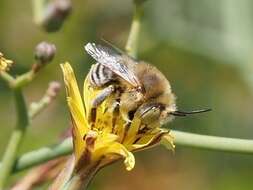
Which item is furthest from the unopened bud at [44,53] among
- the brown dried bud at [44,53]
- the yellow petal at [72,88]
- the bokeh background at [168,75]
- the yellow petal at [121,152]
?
the bokeh background at [168,75]

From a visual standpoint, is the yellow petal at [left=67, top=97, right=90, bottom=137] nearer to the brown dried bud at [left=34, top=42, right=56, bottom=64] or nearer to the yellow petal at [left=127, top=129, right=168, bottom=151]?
the yellow petal at [left=127, top=129, right=168, bottom=151]

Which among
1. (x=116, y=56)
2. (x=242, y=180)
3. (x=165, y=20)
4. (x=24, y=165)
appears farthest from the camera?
(x=242, y=180)

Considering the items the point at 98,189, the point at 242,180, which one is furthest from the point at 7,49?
the point at 242,180

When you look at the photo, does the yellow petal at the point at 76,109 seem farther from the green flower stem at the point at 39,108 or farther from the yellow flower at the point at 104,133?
the green flower stem at the point at 39,108

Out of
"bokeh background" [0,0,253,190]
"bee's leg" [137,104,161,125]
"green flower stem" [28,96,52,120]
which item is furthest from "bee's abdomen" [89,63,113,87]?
"bokeh background" [0,0,253,190]

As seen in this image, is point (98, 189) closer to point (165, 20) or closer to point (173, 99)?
point (165, 20)

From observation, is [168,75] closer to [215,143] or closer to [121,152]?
[215,143]
